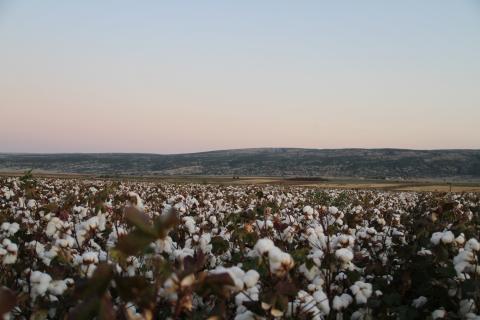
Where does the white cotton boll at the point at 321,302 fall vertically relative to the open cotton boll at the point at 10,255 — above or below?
below

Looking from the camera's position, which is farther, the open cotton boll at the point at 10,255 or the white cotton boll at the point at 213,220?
the white cotton boll at the point at 213,220

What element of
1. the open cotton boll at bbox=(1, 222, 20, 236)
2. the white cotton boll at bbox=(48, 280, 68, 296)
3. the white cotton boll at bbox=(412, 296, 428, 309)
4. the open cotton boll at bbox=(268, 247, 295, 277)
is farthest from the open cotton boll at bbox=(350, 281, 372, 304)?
the open cotton boll at bbox=(1, 222, 20, 236)

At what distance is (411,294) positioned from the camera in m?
4.49

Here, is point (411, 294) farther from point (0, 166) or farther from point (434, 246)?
point (0, 166)

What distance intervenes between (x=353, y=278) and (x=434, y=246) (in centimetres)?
93

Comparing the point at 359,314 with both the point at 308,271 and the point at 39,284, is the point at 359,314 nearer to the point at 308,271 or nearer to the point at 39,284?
the point at 308,271

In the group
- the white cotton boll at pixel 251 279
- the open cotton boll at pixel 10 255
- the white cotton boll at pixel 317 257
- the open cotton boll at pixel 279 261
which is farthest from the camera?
the open cotton boll at pixel 10 255

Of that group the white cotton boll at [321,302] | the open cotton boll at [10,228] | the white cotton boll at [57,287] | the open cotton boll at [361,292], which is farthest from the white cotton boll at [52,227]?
the open cotton boll at [361,292]

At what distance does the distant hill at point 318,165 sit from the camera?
122 metres

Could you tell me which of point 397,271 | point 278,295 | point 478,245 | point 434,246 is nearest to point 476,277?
point 478,245

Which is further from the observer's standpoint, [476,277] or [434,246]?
[434,246]

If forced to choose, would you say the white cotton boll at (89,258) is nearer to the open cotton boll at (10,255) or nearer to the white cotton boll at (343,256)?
the open cotton boll at (10,255)

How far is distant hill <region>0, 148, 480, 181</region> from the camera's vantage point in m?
122

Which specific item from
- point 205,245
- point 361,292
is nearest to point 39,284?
point 205,245
